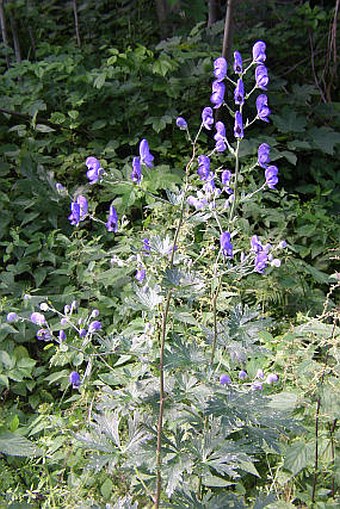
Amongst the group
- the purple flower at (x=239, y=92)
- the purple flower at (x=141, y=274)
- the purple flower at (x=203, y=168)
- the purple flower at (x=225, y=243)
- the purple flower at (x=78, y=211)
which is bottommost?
the purple flower at (x=141, y=274)

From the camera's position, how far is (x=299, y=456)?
1.83 meters

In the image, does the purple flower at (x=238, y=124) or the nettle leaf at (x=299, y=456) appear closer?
the purple flower at (x=238, y=124)

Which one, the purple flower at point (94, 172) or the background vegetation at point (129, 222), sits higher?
the purple flower at point (94, 172)

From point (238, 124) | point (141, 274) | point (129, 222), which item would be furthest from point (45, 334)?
point (129, 222)

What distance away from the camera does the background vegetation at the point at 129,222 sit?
1878mm

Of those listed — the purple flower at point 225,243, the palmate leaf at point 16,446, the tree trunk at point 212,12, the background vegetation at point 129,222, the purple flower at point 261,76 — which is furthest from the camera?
the tree trunk at point 212,12

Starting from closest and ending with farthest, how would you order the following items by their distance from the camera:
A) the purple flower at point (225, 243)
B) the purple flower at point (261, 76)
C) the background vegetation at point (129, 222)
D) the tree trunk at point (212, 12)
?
the purple flower at point (225, 243) → the purple flower at point (261, 76) → the background vegetation at point (129, 222) → the tree trunk at point (212, 12)

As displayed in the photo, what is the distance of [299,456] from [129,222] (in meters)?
1.76

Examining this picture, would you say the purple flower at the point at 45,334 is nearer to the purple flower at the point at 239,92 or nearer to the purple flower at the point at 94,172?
the purple flower at the point at 94,172

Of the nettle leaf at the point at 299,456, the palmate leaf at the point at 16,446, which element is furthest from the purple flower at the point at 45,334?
the nettle leaf at the point at 299,456

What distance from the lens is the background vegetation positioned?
73.9 inches

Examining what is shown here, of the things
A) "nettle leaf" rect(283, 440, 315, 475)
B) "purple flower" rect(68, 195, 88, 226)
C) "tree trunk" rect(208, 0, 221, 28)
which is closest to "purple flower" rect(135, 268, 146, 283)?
"purple flower" rect(68, 195, 88, 226)

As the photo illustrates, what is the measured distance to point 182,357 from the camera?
1.44 metres

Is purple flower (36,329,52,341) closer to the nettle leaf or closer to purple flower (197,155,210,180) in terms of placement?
purple flower (197,155,210,180)
